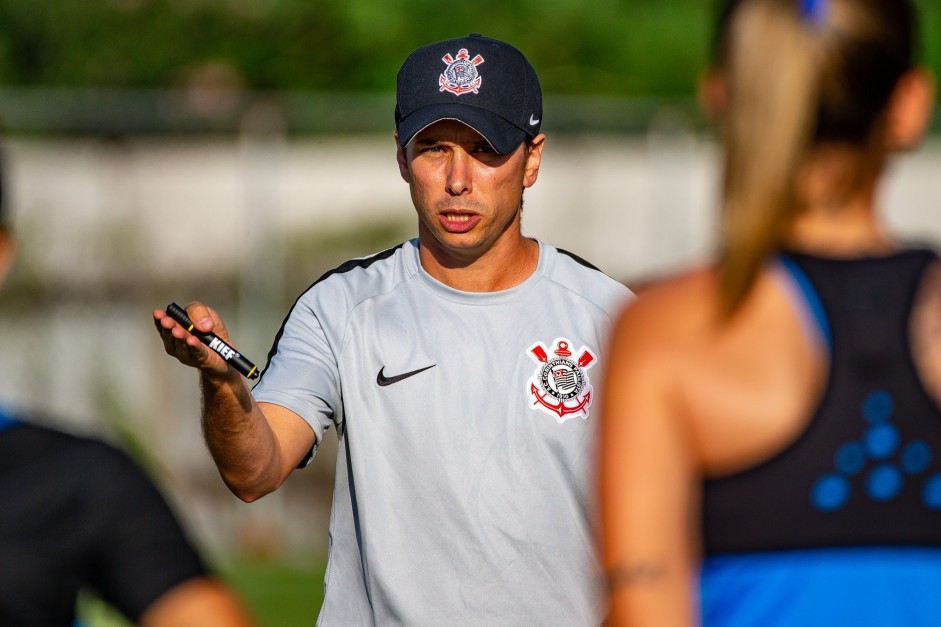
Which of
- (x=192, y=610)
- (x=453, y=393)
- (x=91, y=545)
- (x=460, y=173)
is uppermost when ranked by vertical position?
(x=460, y=173)

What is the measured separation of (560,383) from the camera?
3.60 meters

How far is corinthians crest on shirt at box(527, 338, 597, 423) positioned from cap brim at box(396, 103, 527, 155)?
546mm

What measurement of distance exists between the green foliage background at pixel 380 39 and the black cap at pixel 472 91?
36.5 ft

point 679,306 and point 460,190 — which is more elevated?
point 460,190

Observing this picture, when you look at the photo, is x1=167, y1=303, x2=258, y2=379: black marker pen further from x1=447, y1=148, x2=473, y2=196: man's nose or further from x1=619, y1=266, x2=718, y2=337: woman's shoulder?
x1=619, y1=266, x2=718, y2=337: woman's shoulder

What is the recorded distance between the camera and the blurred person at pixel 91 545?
2145mm

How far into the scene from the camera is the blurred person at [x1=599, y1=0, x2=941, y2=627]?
1958 millimetres

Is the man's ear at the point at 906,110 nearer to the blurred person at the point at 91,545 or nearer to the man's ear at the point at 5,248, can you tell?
the blurred person at the point at 91,545

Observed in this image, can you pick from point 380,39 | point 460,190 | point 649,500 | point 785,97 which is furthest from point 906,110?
point 380,39

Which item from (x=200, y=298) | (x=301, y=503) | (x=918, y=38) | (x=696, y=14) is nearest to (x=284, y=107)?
(x=200, y=298)

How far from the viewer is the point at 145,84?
14508mm

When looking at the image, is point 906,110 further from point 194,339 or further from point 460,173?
point 460,173

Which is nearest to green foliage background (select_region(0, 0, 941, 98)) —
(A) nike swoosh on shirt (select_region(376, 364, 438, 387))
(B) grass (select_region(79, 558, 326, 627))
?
(B) grass (select_region(79, 558, 326, 627))

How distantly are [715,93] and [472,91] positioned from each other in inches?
66.3
